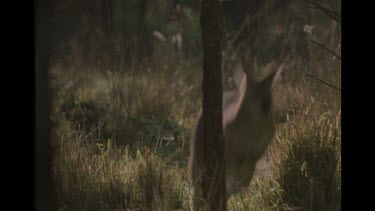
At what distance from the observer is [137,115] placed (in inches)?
123

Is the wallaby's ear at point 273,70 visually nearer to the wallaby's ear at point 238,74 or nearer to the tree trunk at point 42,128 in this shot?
the wallaby's ear at point 238,74

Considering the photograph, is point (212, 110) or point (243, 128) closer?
point (212, 110)

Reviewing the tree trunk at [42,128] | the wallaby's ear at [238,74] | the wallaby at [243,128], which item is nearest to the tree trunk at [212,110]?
the wallaby at [243,128]

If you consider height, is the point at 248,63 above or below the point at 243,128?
above

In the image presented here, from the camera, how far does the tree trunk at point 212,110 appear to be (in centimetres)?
247

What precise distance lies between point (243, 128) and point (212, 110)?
2.71 feet

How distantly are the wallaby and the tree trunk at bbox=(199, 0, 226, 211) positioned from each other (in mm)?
39

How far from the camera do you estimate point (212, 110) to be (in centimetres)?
249

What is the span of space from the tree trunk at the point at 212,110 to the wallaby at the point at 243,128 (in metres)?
0.04

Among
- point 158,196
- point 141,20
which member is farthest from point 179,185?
point 141,20

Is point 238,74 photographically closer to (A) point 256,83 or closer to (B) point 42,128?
(A) point 256,83

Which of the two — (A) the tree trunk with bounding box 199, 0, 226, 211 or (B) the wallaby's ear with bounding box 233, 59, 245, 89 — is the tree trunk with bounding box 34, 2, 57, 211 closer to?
(A) the tree trunk with bounding box 199, 0, 226, 211

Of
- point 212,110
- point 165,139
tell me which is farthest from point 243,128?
point 212,110

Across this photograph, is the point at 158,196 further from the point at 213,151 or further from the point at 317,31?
the point at 317,31
